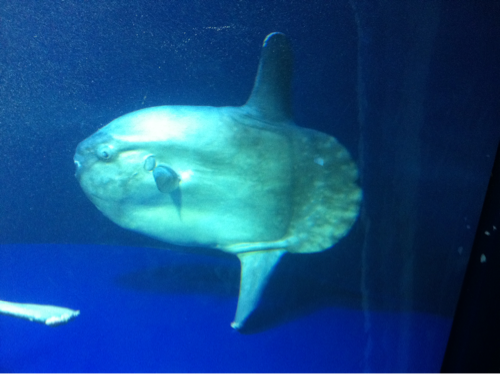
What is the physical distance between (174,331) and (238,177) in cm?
76

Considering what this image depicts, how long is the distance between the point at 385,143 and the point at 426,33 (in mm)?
511

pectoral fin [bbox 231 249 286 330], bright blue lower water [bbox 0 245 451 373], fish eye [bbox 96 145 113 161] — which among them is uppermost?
fish eye [bbox 96 145 113 161]

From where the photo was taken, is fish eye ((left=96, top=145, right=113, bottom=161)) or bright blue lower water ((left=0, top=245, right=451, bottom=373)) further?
fish eye ((left=96, top=145, right=113, bottom=161))

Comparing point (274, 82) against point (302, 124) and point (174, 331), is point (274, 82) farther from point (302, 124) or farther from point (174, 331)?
point (174, 331)

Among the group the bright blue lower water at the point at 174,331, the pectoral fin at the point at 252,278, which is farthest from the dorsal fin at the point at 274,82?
the bright blue lower water at the point at 174,331

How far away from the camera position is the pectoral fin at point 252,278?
1.52m

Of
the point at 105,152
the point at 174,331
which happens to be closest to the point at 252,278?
the point at 174,331

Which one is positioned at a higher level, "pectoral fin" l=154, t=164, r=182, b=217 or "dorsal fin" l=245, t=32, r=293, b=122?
"dorsal fin" l=245, t=32, r=293, b=122

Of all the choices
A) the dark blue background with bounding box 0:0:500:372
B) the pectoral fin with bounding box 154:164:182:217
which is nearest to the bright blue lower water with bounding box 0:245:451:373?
the dark blue background with bounding box 0:0:500:372

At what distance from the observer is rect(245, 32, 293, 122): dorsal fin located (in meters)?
1.63

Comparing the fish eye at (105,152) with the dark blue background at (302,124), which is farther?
the fish eye at (105,152)

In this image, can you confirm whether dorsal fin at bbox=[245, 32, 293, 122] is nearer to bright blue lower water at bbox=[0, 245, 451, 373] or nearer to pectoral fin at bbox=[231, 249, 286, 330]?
pectoral fin at bbox=[231, 249, 286, 330]

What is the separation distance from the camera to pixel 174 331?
1.56 meters

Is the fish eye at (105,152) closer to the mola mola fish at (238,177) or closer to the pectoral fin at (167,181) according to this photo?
the mola mola fish at (238,177)
